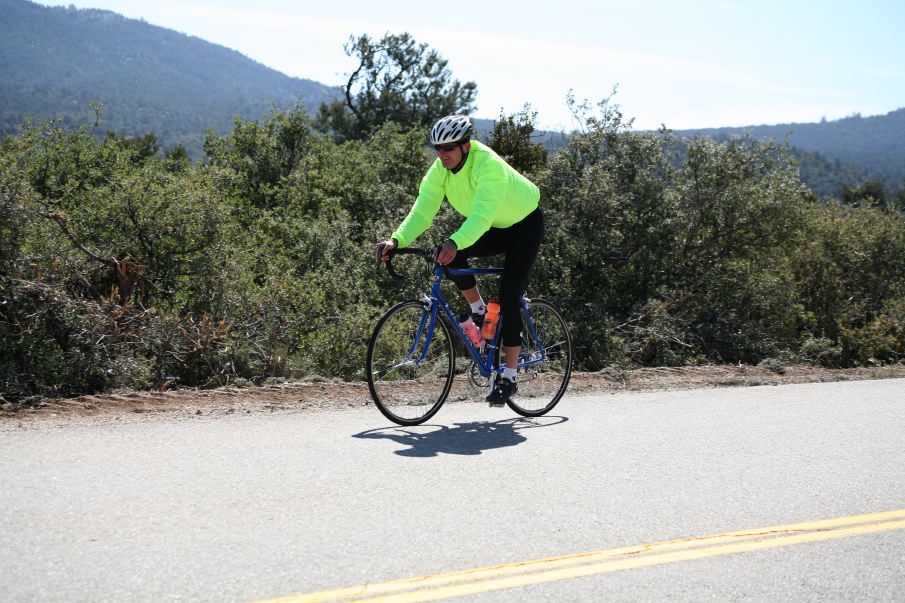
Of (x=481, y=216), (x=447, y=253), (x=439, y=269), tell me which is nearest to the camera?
(x=447, y=253)

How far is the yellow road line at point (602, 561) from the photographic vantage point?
3402 mm

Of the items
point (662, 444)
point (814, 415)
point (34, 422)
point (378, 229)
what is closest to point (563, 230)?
point (378, 229)

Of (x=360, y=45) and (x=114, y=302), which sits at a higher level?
(x=360, y=45)

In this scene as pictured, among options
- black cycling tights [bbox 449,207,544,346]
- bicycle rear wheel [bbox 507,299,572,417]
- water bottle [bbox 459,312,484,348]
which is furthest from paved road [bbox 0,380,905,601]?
black cycling tights [bbox 449,207,544,346]

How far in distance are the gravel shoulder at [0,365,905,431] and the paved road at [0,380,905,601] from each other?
13.5 inches

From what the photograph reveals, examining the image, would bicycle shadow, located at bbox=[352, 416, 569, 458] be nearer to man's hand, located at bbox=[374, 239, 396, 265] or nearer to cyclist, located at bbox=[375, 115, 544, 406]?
cyclist, located at bbox=[375, 115, 544, 406]

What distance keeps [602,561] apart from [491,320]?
123 inches

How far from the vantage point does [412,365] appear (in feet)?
21.1

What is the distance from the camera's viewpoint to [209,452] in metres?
5.22

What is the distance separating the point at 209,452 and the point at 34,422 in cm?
164

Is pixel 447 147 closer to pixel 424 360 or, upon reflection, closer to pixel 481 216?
pixel 481 216

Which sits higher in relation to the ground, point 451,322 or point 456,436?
point 451,322

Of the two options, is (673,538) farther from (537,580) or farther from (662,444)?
(662,444)

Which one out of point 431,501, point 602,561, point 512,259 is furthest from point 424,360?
point 602,561
